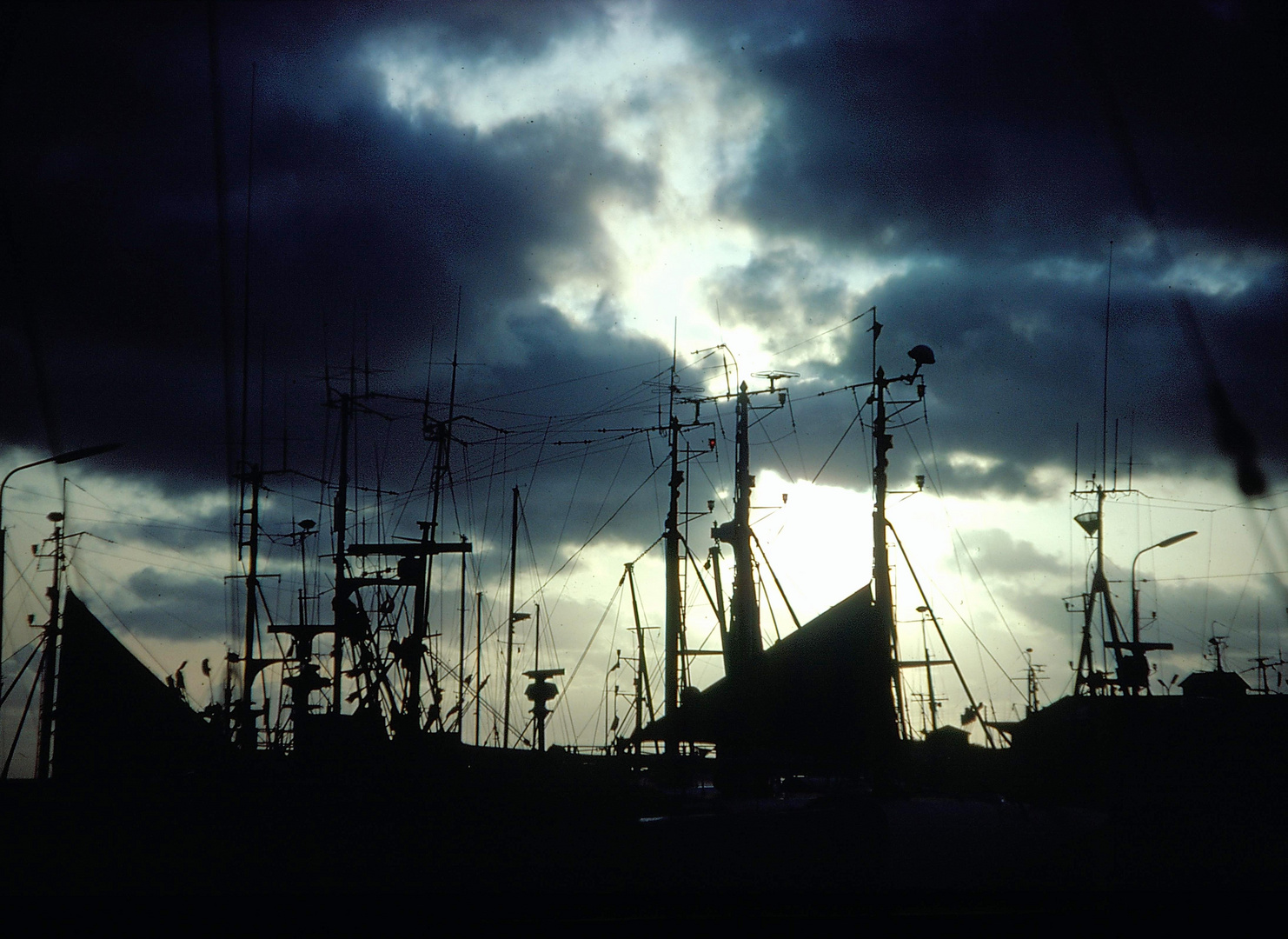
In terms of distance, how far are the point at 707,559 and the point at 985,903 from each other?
89.0 feet

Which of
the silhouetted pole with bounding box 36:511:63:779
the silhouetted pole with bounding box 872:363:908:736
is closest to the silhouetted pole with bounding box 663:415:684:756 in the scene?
the silhouetted pole with bounding box 872:363:908:736

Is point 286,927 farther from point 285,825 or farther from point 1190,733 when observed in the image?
point 1190,733

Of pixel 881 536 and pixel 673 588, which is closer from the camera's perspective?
pixel 881 536

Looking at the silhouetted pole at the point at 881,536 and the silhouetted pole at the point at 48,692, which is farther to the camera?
the silhouetted pole at the point at 48,692

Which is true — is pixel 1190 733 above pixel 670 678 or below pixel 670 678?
below

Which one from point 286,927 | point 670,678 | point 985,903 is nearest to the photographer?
point 286,927

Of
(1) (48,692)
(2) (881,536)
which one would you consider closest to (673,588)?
(2) (881,536)

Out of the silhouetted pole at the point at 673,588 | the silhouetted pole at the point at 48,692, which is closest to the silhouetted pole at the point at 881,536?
the silhouetted pole at the point at 673,588

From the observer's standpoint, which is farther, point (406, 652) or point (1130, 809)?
point (406, 652)

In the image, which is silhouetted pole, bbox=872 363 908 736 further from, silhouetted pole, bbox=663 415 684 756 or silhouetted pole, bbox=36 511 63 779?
silhouetted pole, bbox=36 511 63 779

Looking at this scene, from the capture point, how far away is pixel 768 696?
2378cm

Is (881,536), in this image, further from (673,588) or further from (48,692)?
(48,692)

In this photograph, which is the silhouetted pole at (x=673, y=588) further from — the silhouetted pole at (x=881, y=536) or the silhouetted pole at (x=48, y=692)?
the silhouetted pole at (x=48, y=692)

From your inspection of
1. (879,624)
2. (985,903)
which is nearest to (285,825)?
(879,624)
